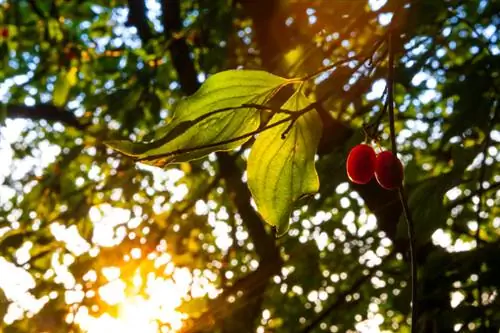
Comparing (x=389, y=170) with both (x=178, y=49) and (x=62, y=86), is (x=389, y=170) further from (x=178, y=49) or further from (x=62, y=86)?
(x=178, y=49)

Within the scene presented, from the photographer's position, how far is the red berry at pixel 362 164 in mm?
1171

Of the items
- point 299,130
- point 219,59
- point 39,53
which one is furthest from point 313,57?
point 39,53

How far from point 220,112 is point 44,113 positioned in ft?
18.4

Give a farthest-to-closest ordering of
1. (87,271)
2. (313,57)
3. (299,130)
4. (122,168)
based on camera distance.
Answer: (122,168) → (87,271) → (313,57) → (299,130)

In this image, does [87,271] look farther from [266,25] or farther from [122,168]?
[266,25]

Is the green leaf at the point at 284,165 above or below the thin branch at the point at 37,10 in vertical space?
below

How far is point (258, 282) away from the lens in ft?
9.29

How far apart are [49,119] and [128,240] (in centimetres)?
Answer: 347

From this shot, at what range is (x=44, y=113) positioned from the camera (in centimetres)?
618

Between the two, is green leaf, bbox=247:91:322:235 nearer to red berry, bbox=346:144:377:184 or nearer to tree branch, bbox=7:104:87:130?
red berry, bbox=346:144:377:184

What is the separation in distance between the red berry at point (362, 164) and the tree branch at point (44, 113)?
16.6 ft

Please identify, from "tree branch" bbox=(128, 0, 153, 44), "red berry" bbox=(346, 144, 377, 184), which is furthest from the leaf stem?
"tree branch" bbox=(128, 0, 153, 44)

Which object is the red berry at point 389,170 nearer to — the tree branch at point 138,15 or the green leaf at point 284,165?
the green leaf at point 284,165

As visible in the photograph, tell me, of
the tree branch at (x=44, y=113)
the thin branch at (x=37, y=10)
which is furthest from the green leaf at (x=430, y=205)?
the tree branch at (x=44, y=113)
